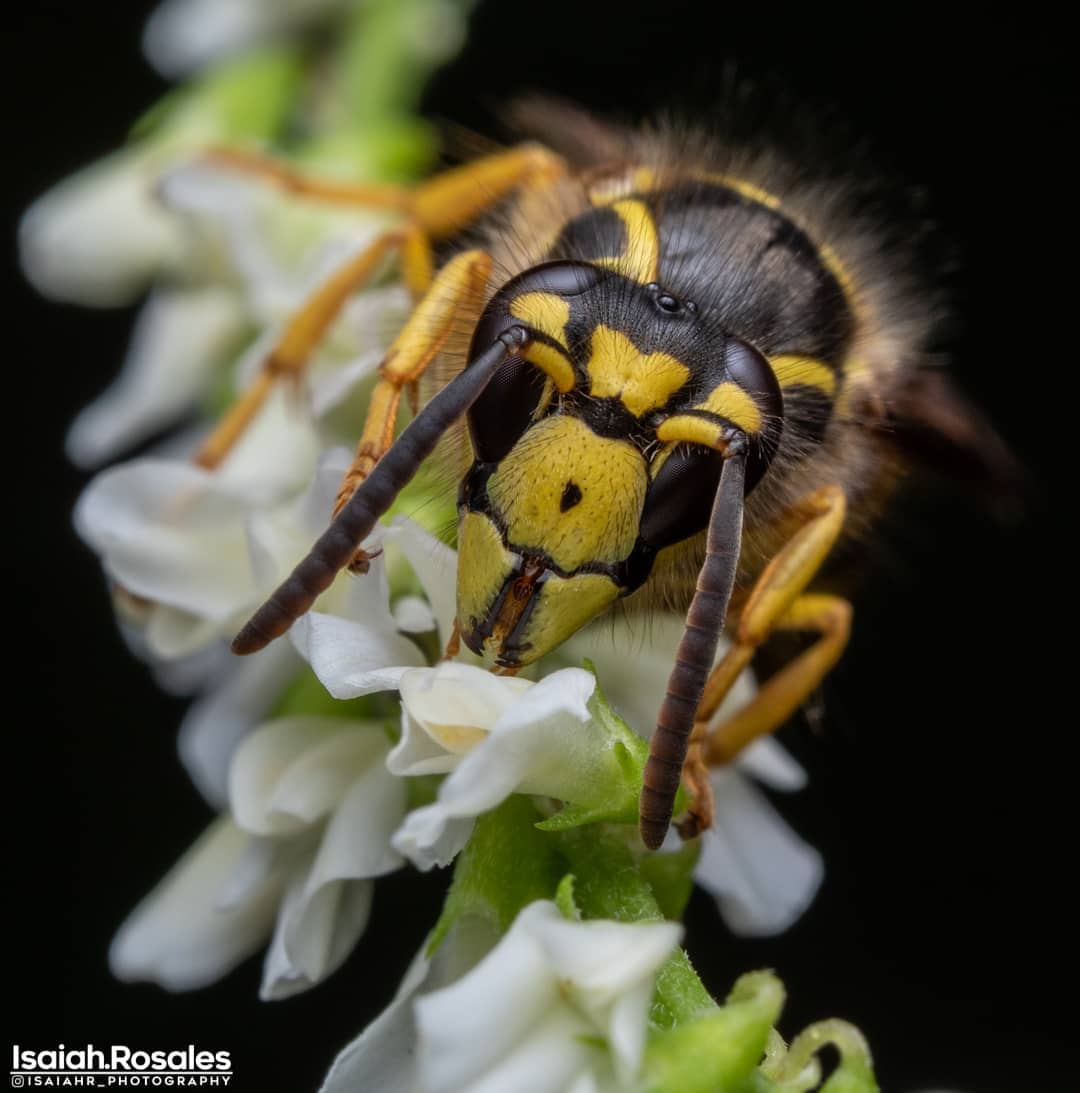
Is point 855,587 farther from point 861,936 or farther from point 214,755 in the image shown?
point 861,936

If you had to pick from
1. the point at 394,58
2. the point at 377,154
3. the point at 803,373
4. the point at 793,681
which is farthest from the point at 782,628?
the point at 394,58

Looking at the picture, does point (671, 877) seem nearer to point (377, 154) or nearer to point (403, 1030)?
point (403, 1030)

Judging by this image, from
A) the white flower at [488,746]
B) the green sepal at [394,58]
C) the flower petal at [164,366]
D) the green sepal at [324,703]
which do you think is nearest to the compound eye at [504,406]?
the white flower at [488,746]

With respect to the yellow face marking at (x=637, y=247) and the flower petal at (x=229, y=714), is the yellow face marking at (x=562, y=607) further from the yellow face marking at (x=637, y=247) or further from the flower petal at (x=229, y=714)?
the flower petal at (x=229, y=714)

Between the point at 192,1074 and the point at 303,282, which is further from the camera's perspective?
the point at 303,282

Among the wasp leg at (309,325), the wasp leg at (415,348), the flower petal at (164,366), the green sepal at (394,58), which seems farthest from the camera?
the green sepal at (394,58)

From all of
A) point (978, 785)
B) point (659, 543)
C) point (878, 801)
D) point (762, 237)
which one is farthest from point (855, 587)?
point (978, 785)

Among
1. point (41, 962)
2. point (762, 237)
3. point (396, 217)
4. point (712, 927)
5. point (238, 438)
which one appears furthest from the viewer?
point (41, 962)
